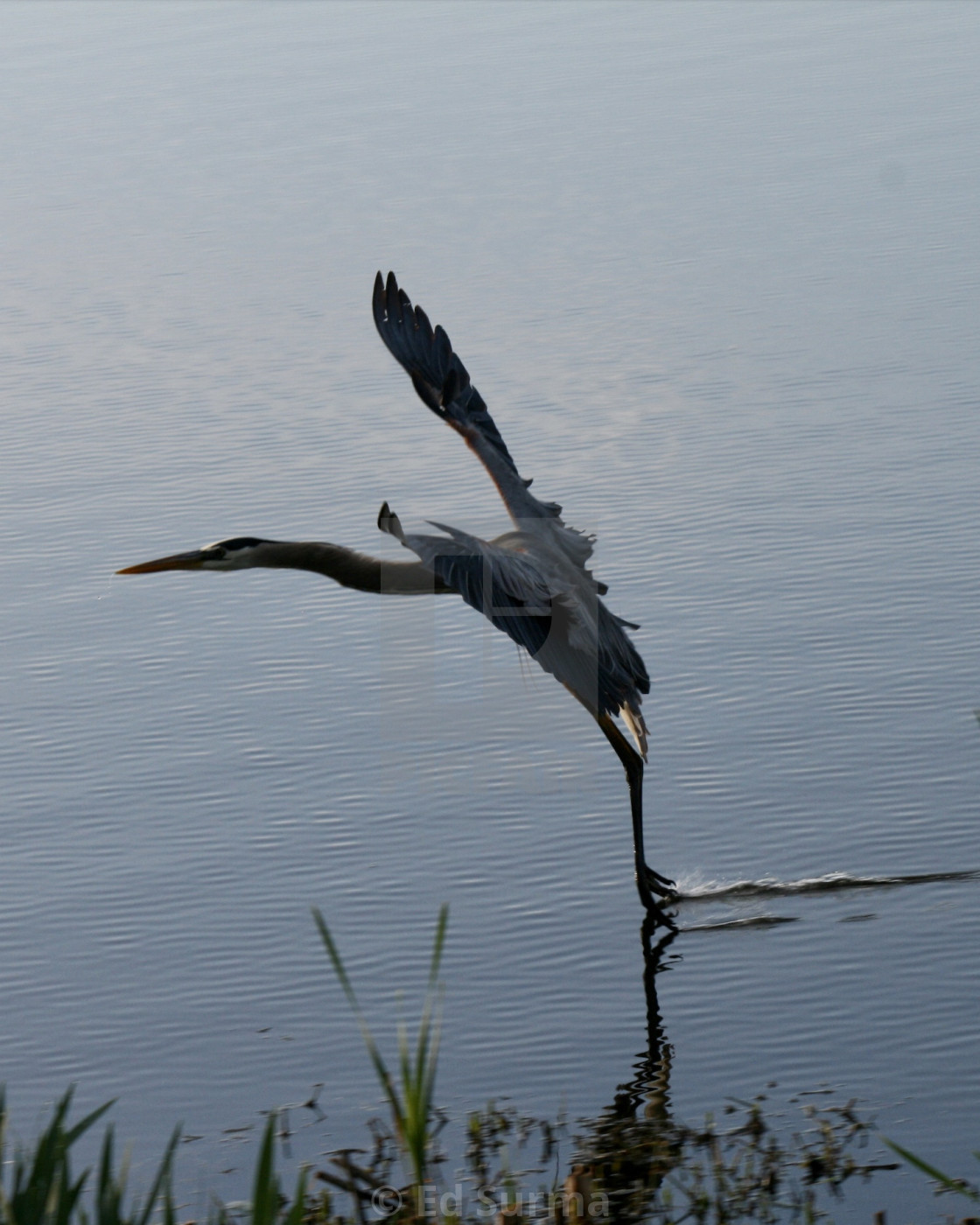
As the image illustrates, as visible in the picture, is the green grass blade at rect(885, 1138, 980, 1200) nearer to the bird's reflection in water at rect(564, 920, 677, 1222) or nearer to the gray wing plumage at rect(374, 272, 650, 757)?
the bird's reflection in water at rect(564, 920, 677, 1222)

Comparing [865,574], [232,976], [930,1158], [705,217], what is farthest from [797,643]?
[705,217]

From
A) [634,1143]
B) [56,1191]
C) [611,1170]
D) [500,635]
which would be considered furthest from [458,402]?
[56,1191]

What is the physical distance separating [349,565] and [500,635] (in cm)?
275

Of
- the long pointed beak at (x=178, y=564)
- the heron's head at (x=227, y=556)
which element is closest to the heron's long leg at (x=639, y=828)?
the heron's head at (x=227, y=556)

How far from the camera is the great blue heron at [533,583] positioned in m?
7.72

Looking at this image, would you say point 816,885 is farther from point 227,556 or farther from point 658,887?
point 227,556

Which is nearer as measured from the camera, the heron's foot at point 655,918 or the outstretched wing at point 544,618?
the outstretched wing at point 544,618

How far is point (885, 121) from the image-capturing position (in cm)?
2288

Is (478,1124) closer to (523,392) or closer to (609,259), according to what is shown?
(523,392)

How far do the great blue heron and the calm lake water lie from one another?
2.03 ft

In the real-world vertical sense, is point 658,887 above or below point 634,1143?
above

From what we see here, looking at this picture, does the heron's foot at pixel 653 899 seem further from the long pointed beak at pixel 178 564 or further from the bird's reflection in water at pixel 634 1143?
the long pointed beak at pixel 178 564

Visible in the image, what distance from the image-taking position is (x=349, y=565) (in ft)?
27.5

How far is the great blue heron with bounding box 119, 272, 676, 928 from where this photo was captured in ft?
25.3
